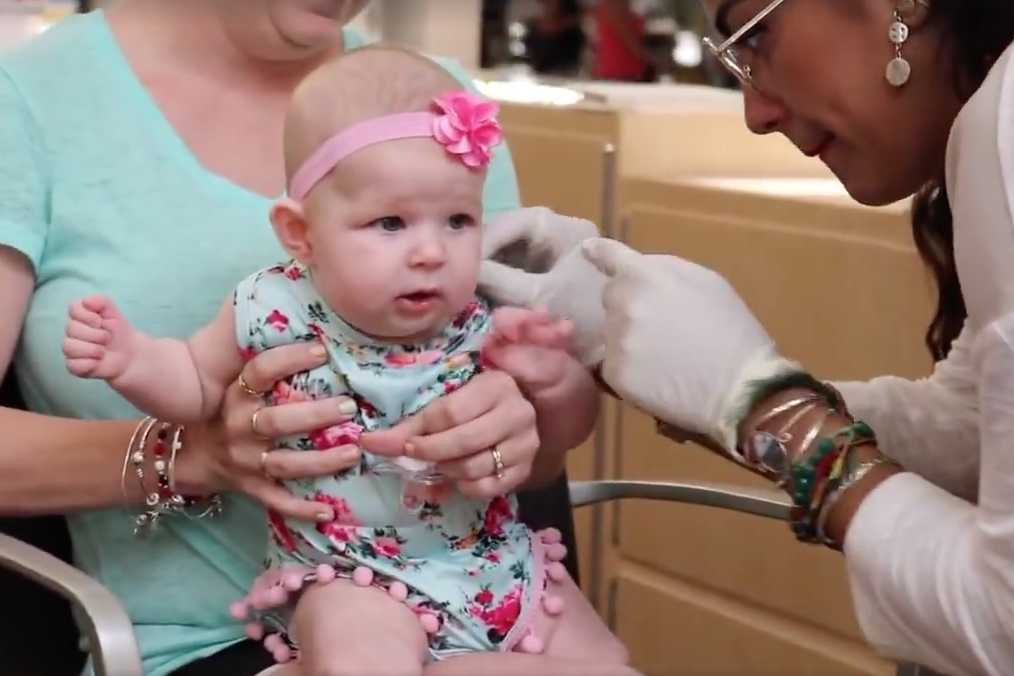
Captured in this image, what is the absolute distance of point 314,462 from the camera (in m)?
0.99

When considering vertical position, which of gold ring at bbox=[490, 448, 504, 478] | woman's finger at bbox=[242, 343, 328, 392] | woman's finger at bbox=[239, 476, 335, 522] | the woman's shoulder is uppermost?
the woman's shoulder

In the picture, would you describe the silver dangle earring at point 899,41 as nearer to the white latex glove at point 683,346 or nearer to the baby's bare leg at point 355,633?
the white latex glove at point 683,346

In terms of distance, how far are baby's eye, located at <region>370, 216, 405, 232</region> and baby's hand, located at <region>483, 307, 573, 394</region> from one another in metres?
0.11

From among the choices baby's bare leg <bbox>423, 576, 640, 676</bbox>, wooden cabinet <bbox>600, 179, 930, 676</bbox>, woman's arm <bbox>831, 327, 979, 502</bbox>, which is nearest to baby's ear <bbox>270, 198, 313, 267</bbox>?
baby's bare leg <bbox>423, 576, 640, 676</bbox>

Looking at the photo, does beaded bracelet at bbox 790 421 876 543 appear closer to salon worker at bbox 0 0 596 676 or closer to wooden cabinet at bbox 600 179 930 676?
salon worker at bbox 0 0 596 676

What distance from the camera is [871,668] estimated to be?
5.79 feet

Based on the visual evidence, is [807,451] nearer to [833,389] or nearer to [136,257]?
[833,389]

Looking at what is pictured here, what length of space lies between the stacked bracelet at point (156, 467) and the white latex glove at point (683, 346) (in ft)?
1.20

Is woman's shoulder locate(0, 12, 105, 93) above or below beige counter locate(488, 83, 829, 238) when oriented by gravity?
above

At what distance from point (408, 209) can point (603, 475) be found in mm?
1194

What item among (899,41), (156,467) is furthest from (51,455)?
(899,41)

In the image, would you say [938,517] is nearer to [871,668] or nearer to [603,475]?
[871,668]

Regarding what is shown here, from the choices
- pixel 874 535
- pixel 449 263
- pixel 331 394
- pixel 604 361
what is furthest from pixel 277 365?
pixel 874 535

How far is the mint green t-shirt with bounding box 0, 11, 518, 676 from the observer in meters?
1.13
